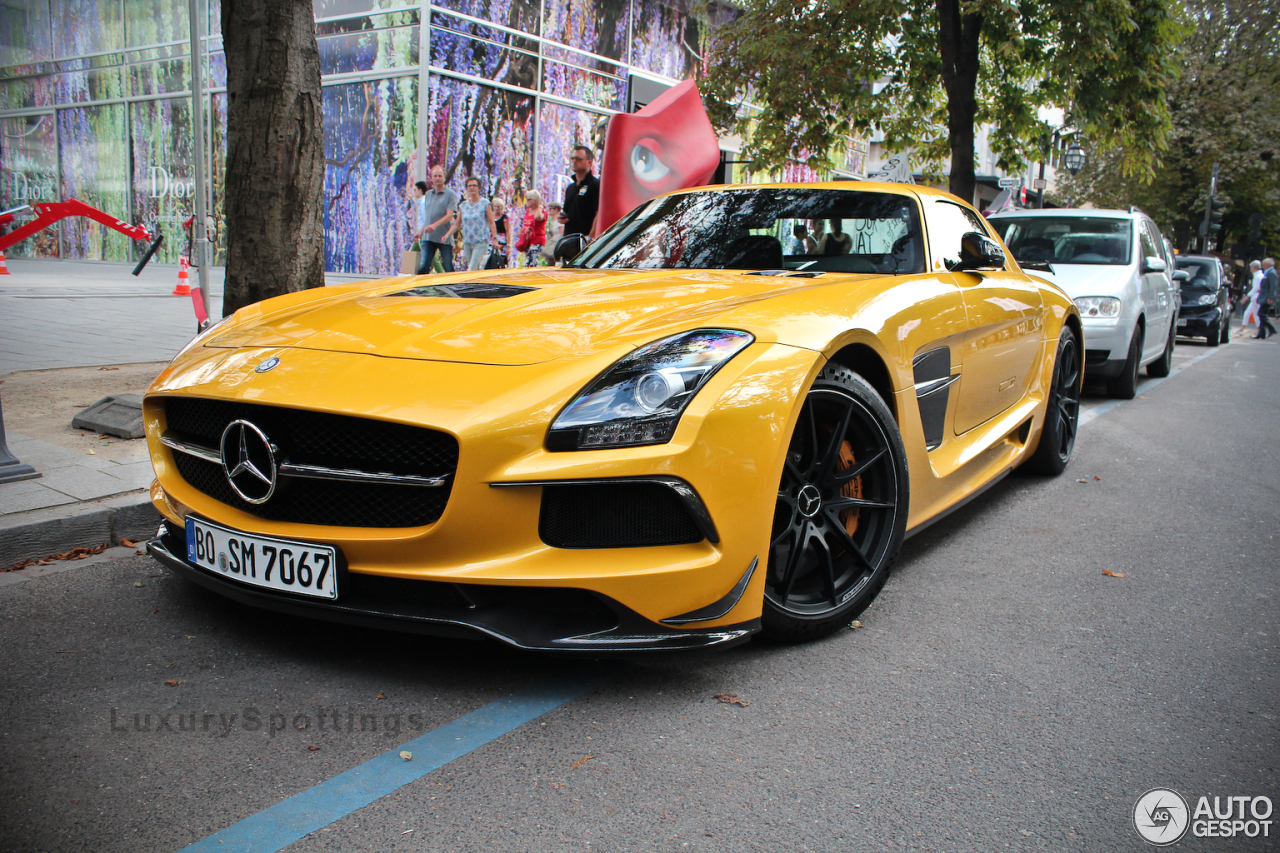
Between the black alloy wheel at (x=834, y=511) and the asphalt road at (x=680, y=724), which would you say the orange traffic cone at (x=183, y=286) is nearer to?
the asphalt road at (x=680, y=724)

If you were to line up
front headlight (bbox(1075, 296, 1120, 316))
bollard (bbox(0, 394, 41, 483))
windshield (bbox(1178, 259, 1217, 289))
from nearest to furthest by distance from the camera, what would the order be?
bollard (bbox(0, 394, 41, 483)) → front headlight (bbox(1075, 296, 1120, 316)) → windshield (bbox(1178, 259, 1217, 289))

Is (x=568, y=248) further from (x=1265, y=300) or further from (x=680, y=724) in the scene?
(x=1265, y=300)

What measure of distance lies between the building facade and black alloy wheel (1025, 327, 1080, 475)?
501 inches

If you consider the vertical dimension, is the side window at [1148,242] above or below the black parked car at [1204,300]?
above

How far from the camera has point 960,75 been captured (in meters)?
12.7

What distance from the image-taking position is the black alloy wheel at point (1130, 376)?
8.35 m

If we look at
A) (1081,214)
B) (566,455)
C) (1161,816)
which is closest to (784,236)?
(566,455)

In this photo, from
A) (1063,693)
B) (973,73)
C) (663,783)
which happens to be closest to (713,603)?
(663,783)

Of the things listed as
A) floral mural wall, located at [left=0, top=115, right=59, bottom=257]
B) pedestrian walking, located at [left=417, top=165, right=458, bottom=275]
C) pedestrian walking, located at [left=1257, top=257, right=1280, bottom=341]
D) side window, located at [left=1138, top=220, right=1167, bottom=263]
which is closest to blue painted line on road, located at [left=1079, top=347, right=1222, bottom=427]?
side window, located at [left=1138, top=220, right=1167, bottom=263]

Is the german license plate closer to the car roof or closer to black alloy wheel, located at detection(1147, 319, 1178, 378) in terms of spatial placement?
the car roof

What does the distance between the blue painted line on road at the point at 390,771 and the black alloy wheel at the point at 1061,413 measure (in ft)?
11.0

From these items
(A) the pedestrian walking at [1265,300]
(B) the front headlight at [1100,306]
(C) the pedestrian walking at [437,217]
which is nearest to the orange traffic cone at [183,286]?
(C) the pedestrian walking at [437,217]

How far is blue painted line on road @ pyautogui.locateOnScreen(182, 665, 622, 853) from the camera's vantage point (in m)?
1.77

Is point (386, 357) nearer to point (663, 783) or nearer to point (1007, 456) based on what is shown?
point (663, 783)
